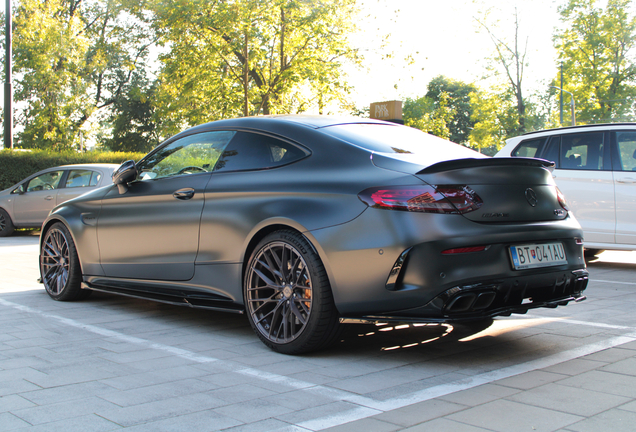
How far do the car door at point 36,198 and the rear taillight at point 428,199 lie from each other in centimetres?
1280

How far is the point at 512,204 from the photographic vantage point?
144 inches

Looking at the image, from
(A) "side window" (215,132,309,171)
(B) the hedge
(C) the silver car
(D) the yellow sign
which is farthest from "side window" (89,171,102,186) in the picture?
(A) "side window" (215,132,309,171)

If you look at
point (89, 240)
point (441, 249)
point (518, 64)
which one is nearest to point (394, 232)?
point (441, 249)

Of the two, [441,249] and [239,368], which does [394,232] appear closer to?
[441,249]

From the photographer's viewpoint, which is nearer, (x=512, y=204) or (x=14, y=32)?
(x=512, y=204)

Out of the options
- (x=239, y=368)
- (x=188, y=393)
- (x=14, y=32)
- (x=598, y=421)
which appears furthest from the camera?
(x=14, y=32)

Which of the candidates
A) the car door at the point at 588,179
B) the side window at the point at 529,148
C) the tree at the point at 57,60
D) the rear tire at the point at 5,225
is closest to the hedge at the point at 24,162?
the rear tire at the point at 5,225

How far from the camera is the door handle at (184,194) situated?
183 inches

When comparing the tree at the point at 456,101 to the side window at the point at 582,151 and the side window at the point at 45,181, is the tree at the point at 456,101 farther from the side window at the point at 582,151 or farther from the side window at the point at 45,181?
the side window at the point at 582,151

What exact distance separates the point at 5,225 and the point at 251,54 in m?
12.5

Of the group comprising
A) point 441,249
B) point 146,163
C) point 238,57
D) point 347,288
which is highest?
point 238,57

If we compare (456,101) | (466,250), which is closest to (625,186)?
(466,250)

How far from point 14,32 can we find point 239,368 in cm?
2484

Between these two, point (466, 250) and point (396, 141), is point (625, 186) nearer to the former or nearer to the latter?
point (396, 141)
